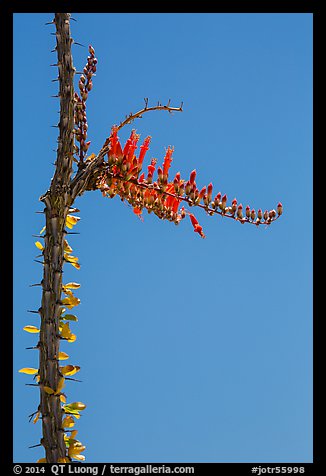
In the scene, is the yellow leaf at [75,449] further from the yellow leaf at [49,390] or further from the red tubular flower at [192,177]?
the red tubular flower at [192,177]

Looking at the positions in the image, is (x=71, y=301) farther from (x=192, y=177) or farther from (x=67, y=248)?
(x=192, y=177)

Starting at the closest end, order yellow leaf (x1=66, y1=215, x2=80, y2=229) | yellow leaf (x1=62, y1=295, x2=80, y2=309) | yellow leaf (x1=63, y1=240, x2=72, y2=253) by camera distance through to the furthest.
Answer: yellow leaf (x1=62, y1=295, x2=80, y2=309) < yellow leaf (x1=63, y1=240, x2=72, y2=253) < yellow leaf (x1=66, y1=215, x2=80, y2=229)

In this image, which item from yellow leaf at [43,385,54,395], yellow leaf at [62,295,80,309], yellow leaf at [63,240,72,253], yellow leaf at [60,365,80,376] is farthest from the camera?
yellow leaf at [63,240,72,253]

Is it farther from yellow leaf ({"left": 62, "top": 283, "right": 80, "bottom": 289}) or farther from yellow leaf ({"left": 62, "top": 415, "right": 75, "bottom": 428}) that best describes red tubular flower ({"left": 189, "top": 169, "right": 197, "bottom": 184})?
yellow leaf ({"left": 62, "top": 415, "right": 75, "bottom": 428})

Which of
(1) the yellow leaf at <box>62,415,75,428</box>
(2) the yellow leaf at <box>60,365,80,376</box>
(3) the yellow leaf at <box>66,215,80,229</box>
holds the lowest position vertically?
(1) the yellow leaf at <box>62,415,75,428</box>

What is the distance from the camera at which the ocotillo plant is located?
12.8 feet

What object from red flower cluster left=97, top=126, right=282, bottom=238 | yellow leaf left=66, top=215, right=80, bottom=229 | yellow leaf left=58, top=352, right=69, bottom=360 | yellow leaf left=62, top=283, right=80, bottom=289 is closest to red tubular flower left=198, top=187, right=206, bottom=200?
red flower cluster left=97, top=126, right=282, bottom=238

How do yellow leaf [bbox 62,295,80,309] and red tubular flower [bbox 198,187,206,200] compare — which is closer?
yellow leaf [bbox 62,295,80,309]

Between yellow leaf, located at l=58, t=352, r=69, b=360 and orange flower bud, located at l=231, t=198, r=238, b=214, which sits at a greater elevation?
orange flower bud, located at l=231, t=198, r=238, b=214
